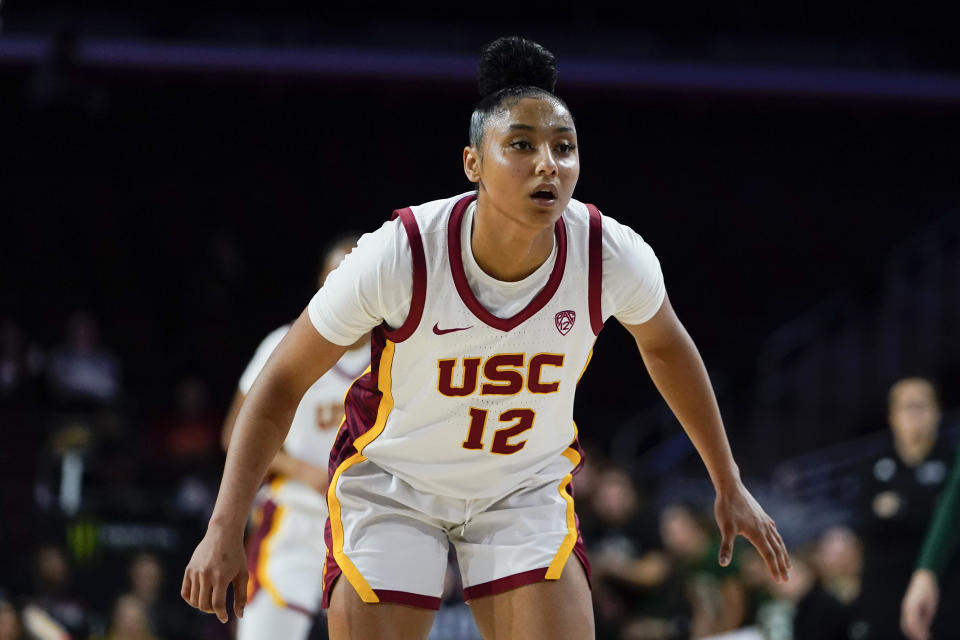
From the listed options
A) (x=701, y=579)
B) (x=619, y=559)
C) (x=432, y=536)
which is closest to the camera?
(x=432, y=536)

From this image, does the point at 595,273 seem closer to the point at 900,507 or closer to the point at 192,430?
the point at 900,507

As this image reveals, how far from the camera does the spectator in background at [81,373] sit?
454 inches

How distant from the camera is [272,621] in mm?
4879

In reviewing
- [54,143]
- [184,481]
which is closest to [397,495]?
[184,481]

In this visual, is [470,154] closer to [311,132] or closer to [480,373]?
[480,373]

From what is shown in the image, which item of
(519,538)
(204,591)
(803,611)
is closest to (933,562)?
(803,611)

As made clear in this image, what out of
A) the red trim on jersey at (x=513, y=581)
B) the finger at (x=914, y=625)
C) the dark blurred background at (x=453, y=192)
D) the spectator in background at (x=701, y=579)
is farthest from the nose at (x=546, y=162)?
the dark blurred background at (x=453, y=192)

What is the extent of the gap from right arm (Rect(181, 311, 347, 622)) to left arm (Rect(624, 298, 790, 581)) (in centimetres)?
84

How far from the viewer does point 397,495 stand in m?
3.30

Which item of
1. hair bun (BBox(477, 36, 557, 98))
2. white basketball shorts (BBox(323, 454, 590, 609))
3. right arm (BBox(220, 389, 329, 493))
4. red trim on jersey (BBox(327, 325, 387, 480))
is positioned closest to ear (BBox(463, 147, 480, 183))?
hair bun (BBox(477, 36, 557, 98))

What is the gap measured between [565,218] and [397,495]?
83 cm

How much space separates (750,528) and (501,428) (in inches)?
28.7

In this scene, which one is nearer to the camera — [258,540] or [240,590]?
[240,590]

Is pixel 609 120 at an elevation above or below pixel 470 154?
above
